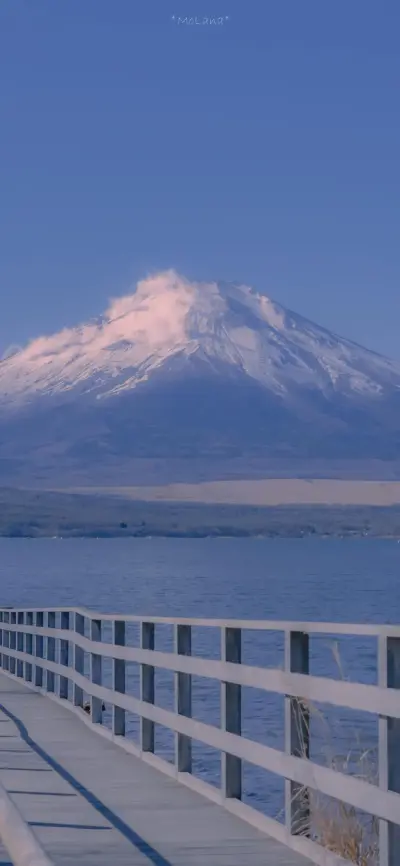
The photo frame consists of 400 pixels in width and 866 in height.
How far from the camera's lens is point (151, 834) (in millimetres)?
8469

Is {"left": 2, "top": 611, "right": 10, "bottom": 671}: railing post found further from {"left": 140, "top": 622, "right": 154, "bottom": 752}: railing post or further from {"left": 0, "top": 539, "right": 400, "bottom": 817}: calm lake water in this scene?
{"left": 140, "top": 622, "right": 154, "bottom": 752}: railing post

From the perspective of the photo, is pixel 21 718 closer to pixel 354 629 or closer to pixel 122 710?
pixel 122 710

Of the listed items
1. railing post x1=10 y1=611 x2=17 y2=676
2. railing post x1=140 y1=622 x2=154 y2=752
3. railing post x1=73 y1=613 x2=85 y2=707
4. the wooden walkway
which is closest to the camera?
the wooden walkway

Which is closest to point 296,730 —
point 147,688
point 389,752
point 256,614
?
point 389,752

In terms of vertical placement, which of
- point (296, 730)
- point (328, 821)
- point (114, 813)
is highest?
point (296, 730)

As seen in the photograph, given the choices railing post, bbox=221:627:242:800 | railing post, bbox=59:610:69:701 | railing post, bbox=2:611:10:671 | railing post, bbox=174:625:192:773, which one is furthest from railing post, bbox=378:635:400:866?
railing post, bbox=2:611:10:671

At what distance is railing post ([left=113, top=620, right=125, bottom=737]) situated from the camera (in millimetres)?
13219

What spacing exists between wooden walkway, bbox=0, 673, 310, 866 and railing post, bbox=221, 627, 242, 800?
169 mm

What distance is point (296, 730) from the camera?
7.96 meters

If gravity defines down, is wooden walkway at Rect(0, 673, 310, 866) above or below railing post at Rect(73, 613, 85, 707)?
below

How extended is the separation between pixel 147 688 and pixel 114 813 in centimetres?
281

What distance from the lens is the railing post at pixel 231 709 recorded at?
9.18 m

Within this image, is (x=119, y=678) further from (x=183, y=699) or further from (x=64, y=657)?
(x=64, y=657)

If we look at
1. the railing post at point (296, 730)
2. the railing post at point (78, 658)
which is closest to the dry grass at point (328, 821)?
the railing post at point (296, 730)
